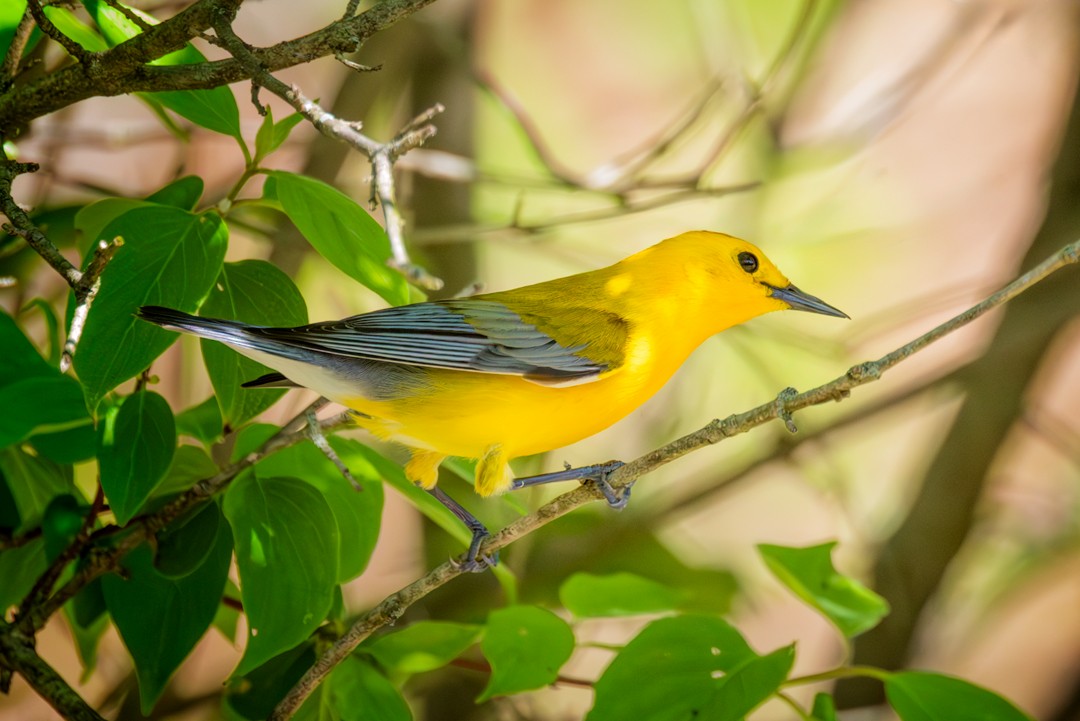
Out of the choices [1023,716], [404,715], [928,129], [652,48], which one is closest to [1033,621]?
[928,129]

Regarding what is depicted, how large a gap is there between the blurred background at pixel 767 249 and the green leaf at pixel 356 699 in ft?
3.68

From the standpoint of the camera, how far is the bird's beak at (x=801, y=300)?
218 centimetres

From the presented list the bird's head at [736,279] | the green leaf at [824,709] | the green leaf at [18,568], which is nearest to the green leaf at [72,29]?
the green leaf at [18,568]

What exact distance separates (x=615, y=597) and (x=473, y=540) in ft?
1.05

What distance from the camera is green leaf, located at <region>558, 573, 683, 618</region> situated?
2020 mm

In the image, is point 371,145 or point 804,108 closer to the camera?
point 371,145

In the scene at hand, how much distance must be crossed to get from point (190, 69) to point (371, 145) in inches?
17.2

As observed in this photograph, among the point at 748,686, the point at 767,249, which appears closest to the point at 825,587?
the point at 748,686

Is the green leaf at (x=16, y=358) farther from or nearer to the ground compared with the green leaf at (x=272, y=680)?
farther from the ground

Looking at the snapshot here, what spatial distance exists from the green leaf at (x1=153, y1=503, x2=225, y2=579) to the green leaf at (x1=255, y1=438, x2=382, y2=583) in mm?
153

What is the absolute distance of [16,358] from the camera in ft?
5.73

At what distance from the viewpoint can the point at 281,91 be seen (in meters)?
1.31

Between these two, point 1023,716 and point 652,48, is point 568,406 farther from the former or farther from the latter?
point 652,48

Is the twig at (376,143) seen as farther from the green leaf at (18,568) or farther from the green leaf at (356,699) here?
the green leaf at (18,568)
